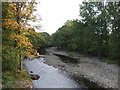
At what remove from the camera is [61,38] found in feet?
133

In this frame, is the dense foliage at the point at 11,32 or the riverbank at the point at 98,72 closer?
the dense foliage at the point at 11,32

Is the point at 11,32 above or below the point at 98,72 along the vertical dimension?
above

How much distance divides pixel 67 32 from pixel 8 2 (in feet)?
104

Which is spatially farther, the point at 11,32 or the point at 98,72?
the point at 98,72

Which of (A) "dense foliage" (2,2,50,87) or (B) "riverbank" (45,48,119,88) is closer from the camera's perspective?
(A) "dense foliage" (2,2,50,87)

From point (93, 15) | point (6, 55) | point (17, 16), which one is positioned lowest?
point (6, 55)

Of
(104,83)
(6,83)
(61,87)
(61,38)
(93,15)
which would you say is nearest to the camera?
(6,83)

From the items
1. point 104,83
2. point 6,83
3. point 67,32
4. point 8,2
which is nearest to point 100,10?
point 67,32

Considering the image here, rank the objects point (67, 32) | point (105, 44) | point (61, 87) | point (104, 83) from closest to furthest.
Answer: point (61, 87) → point (104, 83) → point (105, 44) → point (67, 32)

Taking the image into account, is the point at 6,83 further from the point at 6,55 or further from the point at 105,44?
the point at 105,44

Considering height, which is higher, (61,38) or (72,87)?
(61,38)

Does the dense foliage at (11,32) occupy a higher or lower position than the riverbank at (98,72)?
higher

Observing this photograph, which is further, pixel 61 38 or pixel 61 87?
pixel 61 38

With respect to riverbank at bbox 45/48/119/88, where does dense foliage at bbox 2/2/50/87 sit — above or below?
above
